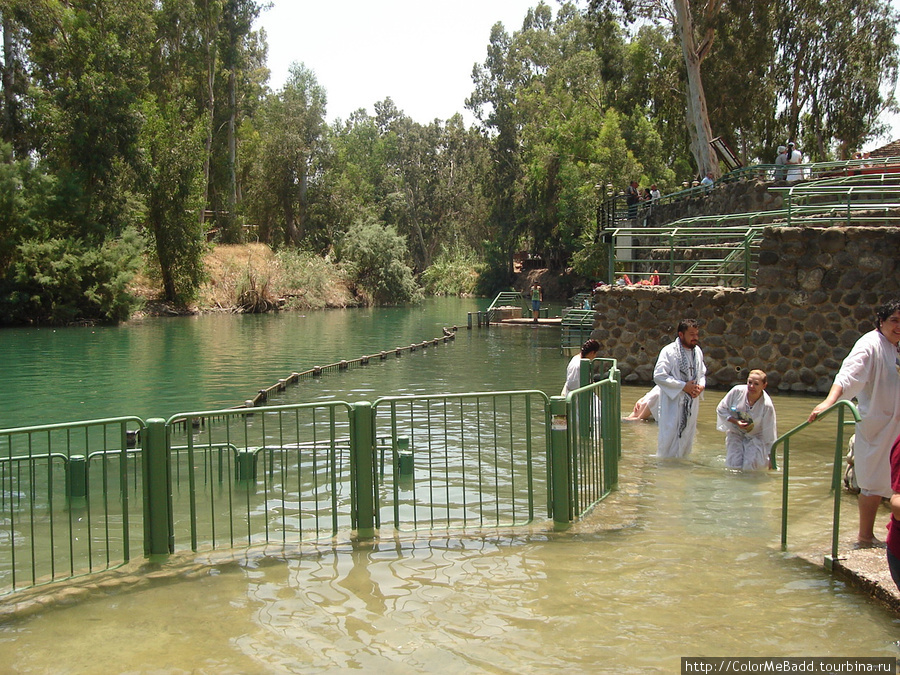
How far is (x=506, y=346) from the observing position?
2925 cm

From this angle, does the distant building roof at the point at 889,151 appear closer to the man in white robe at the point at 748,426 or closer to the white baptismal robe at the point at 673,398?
the white baptismal robe at the point at 673,398

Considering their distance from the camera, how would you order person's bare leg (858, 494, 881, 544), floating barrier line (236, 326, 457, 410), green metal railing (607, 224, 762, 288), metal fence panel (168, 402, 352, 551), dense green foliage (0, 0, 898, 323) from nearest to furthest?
1. person's bare leg (858, 494, 881, 544)
2. metal fence panel (168, 402, 352, 551)
3. floating barrier line (236, 326, 457, 410)
4. green metal railing (607, 224, 762, 288)
5. dense green foliage (0, 0, 898, 323)

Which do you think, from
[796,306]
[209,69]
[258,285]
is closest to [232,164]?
[209,69]

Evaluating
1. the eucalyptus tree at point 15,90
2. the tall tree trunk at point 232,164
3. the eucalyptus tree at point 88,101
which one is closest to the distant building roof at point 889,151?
the eucalyptus tree at point 88,101

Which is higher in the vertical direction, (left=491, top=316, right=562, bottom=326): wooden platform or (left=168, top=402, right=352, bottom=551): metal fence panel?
(left=491, top=316, right=562, bottom=326): wooden platform

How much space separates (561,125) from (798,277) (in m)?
37.6

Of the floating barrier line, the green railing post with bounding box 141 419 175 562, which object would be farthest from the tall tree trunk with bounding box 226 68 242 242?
the green railing post with bounding box 141 419 175 562

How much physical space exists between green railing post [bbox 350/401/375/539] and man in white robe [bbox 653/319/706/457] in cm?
408

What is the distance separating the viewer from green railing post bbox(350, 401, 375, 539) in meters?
6.36

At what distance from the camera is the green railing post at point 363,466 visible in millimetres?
6355

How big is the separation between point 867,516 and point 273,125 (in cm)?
7229

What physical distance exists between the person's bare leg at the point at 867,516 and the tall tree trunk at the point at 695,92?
3090cm

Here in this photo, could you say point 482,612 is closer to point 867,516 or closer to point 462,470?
point 462,470

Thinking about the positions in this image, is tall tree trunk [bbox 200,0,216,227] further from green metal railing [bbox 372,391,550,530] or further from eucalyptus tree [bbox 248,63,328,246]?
green metal railing [bbox 372,391,550,530]
